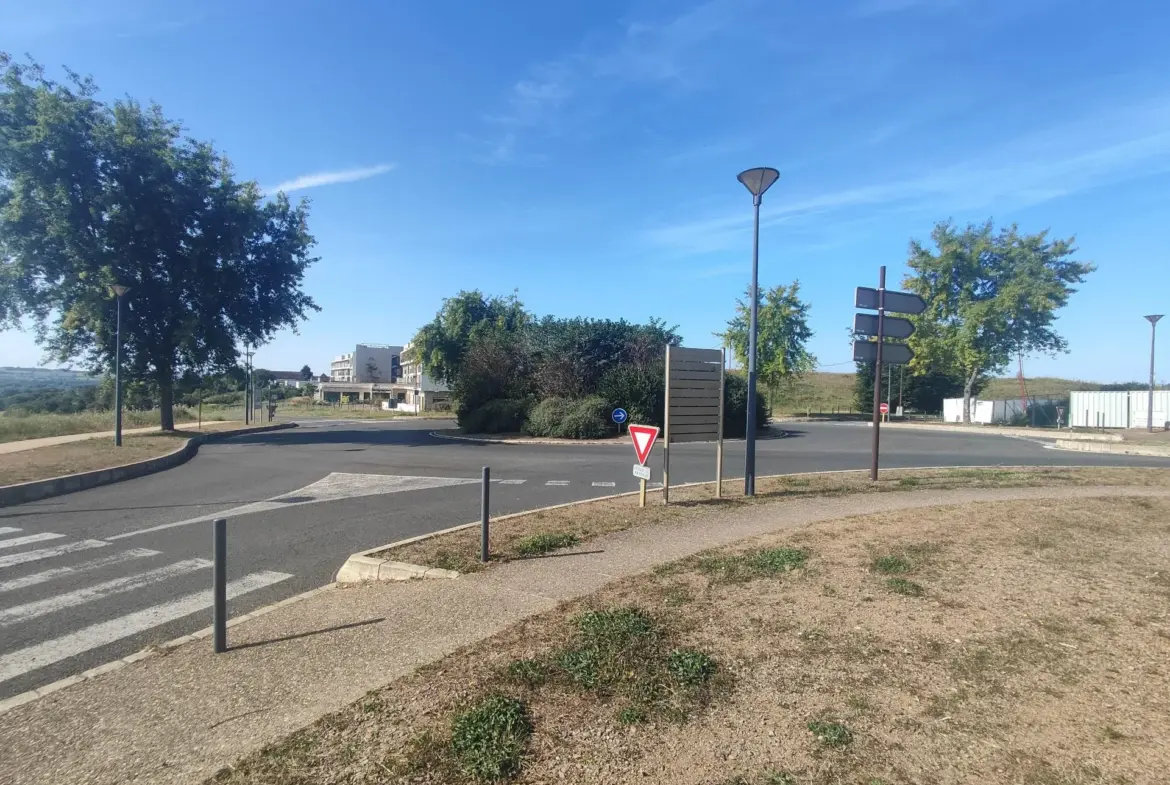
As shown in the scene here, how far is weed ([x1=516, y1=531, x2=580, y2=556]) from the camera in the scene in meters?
6.56

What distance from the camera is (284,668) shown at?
3916mm

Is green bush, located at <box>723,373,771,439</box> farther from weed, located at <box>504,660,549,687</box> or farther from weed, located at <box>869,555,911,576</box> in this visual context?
weed, located at <box>504,660,549,687</box>

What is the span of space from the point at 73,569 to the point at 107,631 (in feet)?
7.83

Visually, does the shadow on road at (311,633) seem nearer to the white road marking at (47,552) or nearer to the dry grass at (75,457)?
the white road marking at (47,552)

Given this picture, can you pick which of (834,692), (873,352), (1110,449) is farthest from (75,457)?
(1110,449)

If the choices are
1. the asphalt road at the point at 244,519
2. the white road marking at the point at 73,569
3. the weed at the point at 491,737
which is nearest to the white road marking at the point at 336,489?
the asphalt road at the point at 244,519

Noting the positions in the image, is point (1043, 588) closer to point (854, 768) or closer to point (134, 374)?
point (854, 768)

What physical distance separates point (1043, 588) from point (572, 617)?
368cm

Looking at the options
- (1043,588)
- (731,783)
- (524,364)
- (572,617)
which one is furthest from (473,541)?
(524,364)

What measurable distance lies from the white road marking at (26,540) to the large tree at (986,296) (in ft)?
141

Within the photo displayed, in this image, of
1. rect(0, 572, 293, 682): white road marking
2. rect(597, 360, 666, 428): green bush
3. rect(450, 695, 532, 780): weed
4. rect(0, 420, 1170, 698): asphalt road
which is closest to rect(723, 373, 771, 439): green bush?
rect(597, 360, 666, 428): green bush

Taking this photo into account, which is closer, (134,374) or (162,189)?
(162,189)

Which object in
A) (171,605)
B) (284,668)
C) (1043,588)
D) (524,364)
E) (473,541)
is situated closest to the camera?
(284,668)

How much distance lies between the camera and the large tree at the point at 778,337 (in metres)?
46.2
